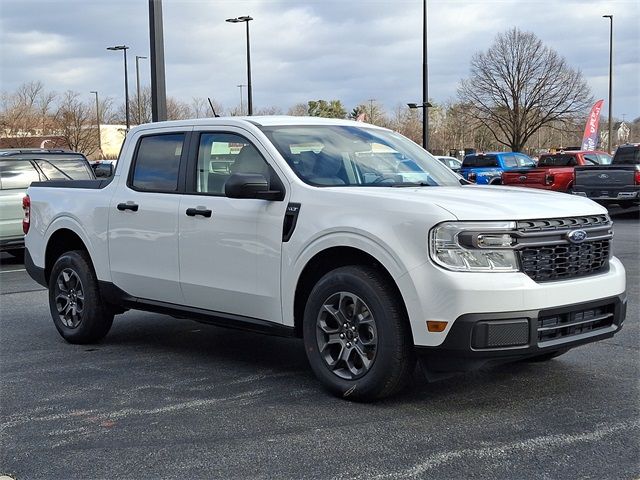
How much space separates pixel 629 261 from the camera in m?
11.8

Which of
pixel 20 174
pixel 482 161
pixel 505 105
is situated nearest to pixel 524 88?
pixel 505 105

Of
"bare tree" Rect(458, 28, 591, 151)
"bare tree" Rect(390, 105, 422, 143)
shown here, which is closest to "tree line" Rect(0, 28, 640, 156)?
"bare tree" Rect(458, 28, 591, 151)

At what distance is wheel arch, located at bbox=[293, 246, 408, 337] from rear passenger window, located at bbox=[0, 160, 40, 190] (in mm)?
9268

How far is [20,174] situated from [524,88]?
37802mm

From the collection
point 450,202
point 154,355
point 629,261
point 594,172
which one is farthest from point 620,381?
point 594,172

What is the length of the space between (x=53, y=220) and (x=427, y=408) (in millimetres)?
4027

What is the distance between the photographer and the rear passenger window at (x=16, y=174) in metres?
13.3

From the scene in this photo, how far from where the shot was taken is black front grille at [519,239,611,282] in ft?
15.4

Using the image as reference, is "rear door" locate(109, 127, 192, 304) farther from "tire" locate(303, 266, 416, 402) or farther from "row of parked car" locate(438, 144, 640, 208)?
"row of parked car" locate(438, 144, 640, 208)

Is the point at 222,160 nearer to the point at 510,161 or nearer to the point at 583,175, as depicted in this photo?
the point at 583,175

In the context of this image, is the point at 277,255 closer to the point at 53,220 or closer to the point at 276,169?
the point at 276,169

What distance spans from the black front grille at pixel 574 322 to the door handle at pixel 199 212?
8.00ft

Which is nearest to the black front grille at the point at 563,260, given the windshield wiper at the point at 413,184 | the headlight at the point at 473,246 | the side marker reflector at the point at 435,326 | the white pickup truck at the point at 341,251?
the white pickup truck at the point at 341,251

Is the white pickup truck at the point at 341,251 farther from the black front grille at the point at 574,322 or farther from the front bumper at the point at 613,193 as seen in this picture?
the front bumper at the point at 613,193
